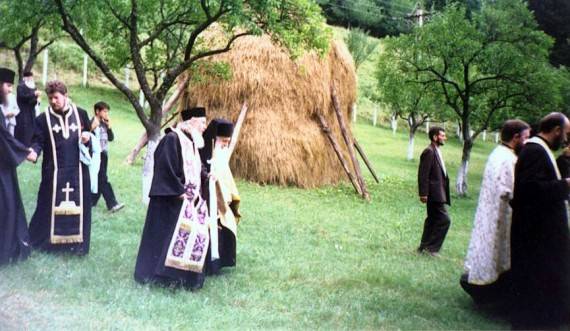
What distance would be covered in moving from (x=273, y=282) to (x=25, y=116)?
134 inches

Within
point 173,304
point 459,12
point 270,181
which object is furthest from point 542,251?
point 459,12

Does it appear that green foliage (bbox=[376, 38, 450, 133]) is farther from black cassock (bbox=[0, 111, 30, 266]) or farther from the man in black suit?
black cassock (bbox=[0, 111, 30, 266])

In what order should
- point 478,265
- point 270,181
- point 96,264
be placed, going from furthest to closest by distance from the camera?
point 270,181, point 96,264, point 478,265

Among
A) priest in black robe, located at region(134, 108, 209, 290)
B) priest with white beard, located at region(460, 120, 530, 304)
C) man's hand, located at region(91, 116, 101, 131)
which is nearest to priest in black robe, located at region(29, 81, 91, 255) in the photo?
priest in black robe, located at region(134, 108, 209, 290)

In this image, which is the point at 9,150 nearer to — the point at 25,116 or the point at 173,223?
the point at 25,116

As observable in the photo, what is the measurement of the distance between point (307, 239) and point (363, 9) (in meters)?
37.4

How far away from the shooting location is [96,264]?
6078mm

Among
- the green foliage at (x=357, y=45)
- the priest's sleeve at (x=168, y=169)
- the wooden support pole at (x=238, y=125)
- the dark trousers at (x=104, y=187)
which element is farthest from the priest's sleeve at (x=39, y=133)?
the green foliage at (x=357, y=45)

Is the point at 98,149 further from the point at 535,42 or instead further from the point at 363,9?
the point at 363,9

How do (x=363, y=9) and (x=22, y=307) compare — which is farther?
(x=363, y=9)

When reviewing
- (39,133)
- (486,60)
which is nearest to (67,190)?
(39,133)

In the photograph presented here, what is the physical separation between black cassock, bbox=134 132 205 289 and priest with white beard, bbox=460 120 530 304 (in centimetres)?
266

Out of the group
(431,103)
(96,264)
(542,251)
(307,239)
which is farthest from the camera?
(431,103)

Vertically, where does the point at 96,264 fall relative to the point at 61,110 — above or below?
below
